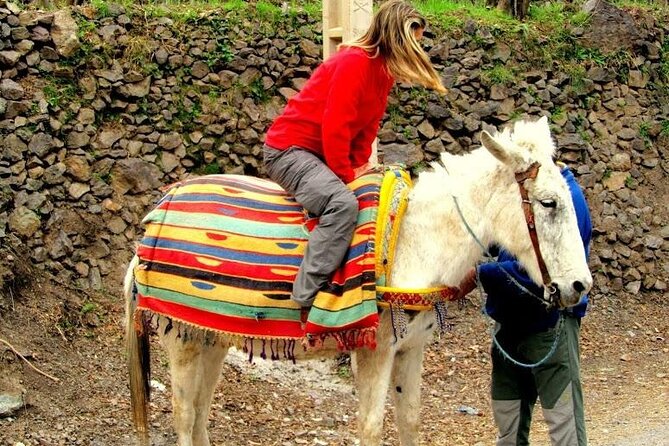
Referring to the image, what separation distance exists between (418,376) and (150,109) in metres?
4.01

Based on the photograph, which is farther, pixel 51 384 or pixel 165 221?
pixel 51 384

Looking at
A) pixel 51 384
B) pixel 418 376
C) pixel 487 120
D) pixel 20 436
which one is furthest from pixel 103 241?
pixel 487 120

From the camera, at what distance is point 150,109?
687 cm

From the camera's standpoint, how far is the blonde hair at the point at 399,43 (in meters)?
3.55

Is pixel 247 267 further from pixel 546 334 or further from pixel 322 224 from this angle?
pixel 546 334

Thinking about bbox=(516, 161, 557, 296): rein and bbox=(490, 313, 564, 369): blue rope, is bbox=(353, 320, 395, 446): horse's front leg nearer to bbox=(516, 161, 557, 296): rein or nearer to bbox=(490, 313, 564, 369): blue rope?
bbox=(490, 313, 564, 369): blue rope

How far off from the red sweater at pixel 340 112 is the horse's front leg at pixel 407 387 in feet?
3.03

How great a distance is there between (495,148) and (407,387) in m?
1.31

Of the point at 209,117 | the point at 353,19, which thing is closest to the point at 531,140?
the point at 353,19

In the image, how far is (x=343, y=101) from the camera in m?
3.53

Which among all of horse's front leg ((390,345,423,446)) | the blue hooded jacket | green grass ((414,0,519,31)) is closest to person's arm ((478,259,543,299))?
the blue hooded jacket

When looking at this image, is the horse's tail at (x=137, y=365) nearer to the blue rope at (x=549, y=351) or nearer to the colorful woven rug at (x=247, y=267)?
the colorful woven rug at (x=247, y=267)

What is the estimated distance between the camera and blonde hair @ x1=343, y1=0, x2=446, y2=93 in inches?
140

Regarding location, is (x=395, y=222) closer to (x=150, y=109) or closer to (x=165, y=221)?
(x=165, y=221)
